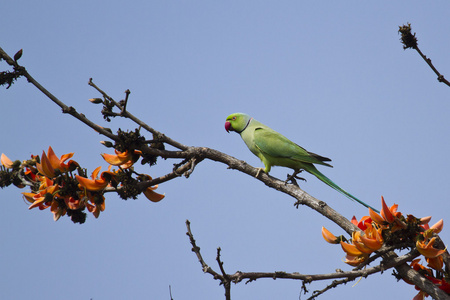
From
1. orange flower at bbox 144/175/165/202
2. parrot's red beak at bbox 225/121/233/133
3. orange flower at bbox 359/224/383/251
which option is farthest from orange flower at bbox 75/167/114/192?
parrot's red beak at bbox 225/121/233/133

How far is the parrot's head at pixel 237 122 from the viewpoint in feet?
22.8

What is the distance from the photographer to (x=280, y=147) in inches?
224

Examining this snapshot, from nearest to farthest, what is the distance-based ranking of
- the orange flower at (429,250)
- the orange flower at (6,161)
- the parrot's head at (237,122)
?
the orange flower at (429,250) < the orange flower at (6,161) < the parrot's head at (237,122)

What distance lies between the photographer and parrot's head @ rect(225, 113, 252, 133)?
6961 mm

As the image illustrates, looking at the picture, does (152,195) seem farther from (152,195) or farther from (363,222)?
(363,222)

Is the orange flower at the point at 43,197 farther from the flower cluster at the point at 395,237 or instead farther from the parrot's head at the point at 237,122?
the parrot's head at the point at 237,122

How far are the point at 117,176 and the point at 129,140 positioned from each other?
0.35m

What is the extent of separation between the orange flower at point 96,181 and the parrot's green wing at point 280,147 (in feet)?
8.72

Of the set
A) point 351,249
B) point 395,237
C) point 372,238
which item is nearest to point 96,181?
point 351,249

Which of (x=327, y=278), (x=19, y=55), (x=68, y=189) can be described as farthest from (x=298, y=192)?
(x=19, y=55)

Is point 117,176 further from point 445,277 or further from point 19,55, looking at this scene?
point 445,277

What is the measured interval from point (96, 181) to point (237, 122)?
3829 millimetres

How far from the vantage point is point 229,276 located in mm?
2688

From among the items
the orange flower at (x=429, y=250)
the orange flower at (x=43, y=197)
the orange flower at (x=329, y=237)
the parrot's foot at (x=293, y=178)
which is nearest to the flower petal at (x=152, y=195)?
the orange flower at (x=43, y=197)
